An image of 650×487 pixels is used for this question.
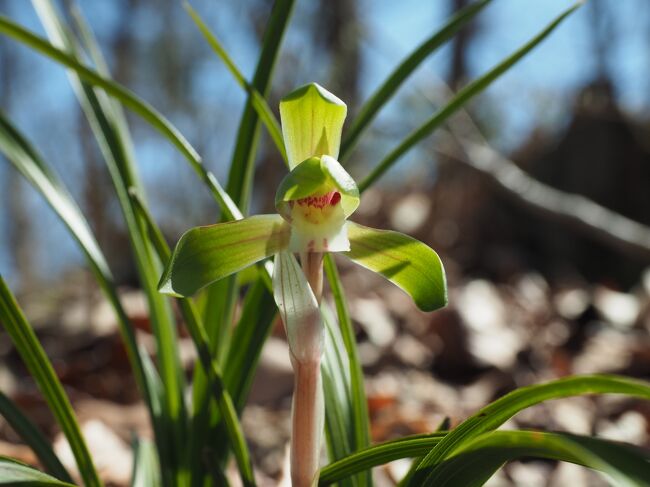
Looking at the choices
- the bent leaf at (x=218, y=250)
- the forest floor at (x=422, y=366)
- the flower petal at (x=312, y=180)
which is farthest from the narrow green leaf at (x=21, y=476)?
the forest floor at (x=422, y=366)

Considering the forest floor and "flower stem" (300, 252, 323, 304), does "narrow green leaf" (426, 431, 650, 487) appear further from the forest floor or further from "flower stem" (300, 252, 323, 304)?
the forest floor

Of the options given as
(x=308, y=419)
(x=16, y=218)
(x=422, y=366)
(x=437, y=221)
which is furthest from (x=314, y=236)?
(x=16, y=218)

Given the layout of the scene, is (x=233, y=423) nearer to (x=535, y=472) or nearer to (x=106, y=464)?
(x=106, y=464)

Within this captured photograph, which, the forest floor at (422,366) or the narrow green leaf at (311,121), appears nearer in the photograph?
the narrow green leaf at (311,121)

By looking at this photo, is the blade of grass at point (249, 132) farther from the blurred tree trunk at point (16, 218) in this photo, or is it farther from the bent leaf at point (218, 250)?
the blurred tree trunk at point (16, 218)

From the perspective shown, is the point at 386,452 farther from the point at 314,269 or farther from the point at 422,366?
the point at 422,366

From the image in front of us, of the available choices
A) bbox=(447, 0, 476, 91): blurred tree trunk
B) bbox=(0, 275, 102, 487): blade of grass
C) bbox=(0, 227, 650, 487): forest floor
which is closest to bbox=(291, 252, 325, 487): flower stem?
bbox=(0, 275, 102, 487): blade of grass
